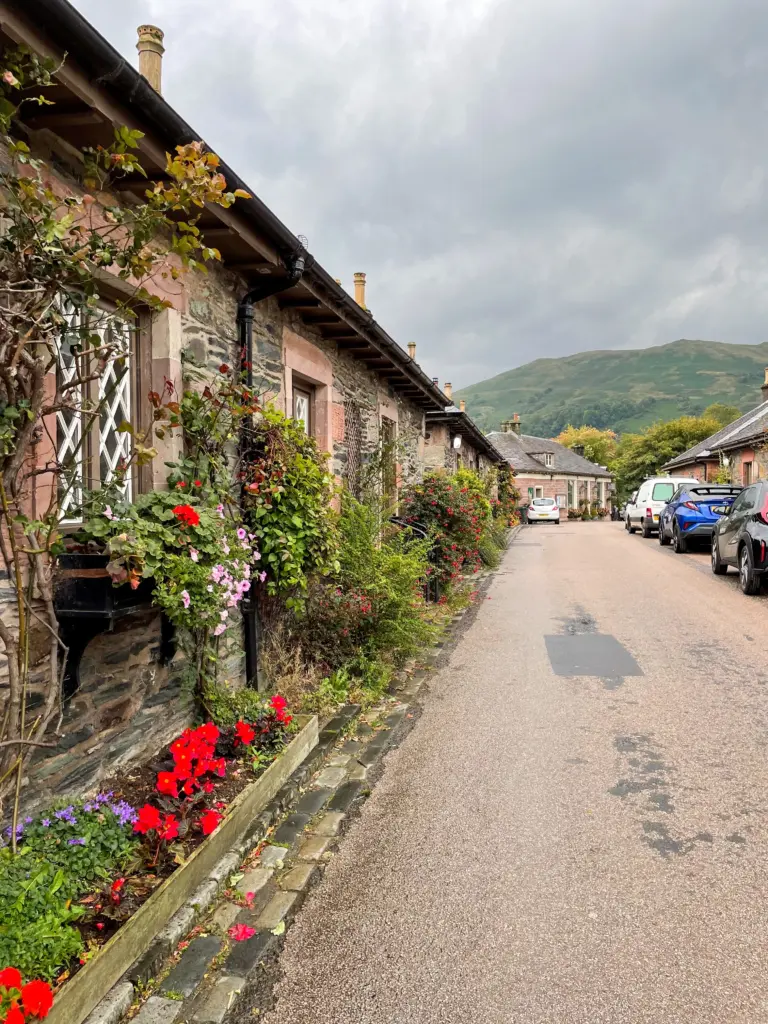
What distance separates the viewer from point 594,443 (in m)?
75.1

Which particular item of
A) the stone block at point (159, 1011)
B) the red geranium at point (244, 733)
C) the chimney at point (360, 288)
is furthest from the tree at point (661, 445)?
the stone block at point (159, 1011)

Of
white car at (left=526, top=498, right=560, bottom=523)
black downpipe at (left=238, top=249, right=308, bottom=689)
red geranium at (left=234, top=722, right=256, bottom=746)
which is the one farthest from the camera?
white car at (left=526, top=498, right=560, bottom=523)

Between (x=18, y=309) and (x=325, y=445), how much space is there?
15.9ft

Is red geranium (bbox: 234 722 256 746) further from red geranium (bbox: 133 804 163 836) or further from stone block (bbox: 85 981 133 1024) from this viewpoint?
stone block (bbox: 85 981 133 1024)

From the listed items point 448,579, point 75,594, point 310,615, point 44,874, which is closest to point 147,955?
point 44,874

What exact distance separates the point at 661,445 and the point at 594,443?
71.8 feet

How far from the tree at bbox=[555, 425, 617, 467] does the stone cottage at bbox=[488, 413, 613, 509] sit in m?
11.5

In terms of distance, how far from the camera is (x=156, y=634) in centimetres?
418

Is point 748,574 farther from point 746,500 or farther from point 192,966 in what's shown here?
point 192,966

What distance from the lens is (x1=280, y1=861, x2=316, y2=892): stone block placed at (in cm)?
310

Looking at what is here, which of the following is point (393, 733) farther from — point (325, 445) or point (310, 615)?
point (325, 445)

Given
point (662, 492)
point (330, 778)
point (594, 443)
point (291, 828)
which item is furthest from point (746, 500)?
point (594, 443)

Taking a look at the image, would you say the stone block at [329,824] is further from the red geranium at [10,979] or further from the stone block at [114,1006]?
the red geranium at [10,979]

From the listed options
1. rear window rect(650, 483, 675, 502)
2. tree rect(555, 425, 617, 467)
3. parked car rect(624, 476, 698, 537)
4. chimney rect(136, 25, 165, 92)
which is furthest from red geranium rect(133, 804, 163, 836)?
tree rect(555, 425, 617, 467)
